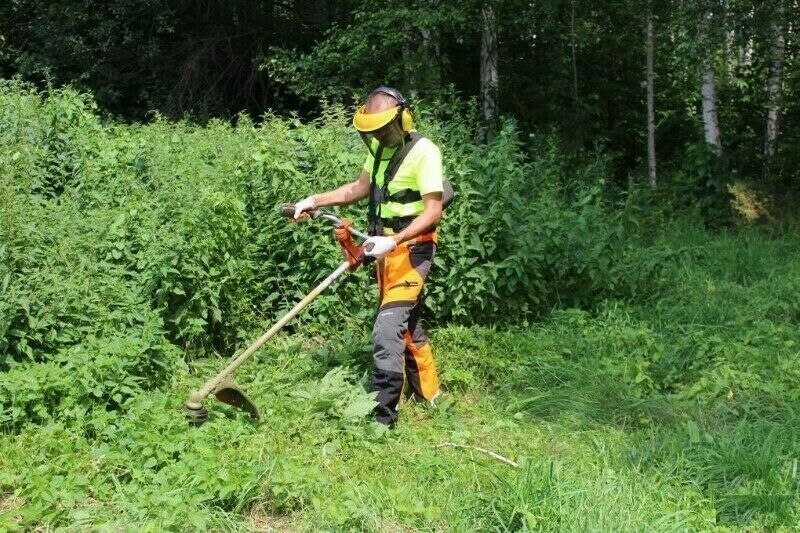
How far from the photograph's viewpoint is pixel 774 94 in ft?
36.4

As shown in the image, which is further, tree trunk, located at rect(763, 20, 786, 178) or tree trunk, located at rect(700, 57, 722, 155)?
tree trunk, located at rect(700, 57, 722, 155)

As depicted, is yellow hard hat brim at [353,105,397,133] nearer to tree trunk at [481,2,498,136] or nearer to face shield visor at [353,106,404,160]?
face shield visor at [353,106,404,160]

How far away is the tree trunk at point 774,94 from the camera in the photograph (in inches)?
400

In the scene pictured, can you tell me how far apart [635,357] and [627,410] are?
2.45 ft

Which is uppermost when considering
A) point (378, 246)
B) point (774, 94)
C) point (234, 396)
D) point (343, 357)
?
point (774, 94)

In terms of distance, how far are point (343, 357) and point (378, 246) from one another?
142cm

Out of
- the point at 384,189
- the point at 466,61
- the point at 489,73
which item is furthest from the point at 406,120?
the point at 466,61

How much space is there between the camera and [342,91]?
1165 cm

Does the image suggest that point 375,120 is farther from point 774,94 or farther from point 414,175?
point 774,94

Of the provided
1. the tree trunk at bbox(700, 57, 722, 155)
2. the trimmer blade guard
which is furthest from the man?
the tree trunk at bbox(700, 57, 722, 155)

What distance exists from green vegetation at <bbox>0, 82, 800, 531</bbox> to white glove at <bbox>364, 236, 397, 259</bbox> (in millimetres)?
932

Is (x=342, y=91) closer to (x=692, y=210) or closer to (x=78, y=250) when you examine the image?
(x=692, y=210)

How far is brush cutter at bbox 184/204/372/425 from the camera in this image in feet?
14.2

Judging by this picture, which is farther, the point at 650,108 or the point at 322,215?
the point at 650,108
